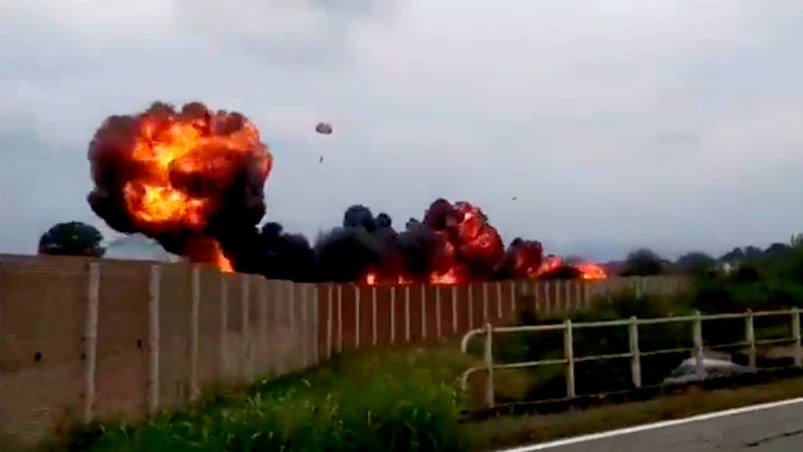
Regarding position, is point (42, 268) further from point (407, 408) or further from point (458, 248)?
point (458, 248)

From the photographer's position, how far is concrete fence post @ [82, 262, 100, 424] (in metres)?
12.7

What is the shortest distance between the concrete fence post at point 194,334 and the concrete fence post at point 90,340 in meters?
3.40

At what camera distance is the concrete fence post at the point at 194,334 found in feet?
53.6

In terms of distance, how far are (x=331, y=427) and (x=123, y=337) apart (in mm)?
4895

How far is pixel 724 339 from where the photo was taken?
78.7 ft

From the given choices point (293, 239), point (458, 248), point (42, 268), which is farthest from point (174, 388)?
point (458, 248)

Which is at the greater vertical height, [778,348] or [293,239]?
[293,239]

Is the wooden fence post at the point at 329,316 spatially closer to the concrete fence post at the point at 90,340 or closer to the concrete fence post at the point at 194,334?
the concrete fence post at the point at 194,334

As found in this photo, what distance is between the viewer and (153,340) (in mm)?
14633

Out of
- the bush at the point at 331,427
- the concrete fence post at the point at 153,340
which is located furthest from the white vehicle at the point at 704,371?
the concrete fence post at the point at 153,340

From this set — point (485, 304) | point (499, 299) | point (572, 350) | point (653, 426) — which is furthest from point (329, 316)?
point (653, 426)

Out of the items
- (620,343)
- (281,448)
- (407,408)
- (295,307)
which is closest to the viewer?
(281,448)

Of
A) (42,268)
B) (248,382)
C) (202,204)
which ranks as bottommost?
(248,382)

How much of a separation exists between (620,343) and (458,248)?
36.2m
